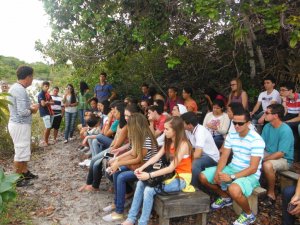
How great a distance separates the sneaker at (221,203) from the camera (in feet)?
14.0

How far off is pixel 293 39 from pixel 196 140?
6.55ft

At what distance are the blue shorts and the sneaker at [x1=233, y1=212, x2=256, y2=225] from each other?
0.95ft

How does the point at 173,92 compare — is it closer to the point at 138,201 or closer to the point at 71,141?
the point at 71,141

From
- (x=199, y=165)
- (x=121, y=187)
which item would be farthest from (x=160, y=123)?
(x=121, y=187)

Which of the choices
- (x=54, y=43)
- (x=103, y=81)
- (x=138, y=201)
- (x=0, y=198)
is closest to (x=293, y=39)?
(x=138, y=201)

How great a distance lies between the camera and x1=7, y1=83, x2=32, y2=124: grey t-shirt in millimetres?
5109

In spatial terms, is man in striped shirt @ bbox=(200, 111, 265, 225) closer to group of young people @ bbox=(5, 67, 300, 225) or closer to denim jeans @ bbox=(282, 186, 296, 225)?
group of young people @ bbox=(5, 67, 300, 225)

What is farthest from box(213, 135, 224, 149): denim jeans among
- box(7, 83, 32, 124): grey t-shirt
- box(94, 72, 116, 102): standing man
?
box(94, 72, 116, 102): standing man

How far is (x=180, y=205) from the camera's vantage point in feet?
12.0

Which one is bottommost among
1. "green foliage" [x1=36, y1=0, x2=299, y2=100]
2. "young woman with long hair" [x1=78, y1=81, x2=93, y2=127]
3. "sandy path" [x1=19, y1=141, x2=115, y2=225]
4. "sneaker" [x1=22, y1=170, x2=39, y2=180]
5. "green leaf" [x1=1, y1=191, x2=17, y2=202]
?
"sandy path" [x1=19, y1=141, x2=115, y2=225]

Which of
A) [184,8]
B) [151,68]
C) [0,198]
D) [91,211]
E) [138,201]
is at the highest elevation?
[184,8]

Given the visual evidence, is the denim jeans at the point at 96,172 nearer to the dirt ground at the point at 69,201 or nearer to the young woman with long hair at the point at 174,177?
the dirt ground at the point at 69,201

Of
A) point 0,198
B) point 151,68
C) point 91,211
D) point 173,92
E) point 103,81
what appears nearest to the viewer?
point 0,198

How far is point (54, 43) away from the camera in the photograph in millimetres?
8820
